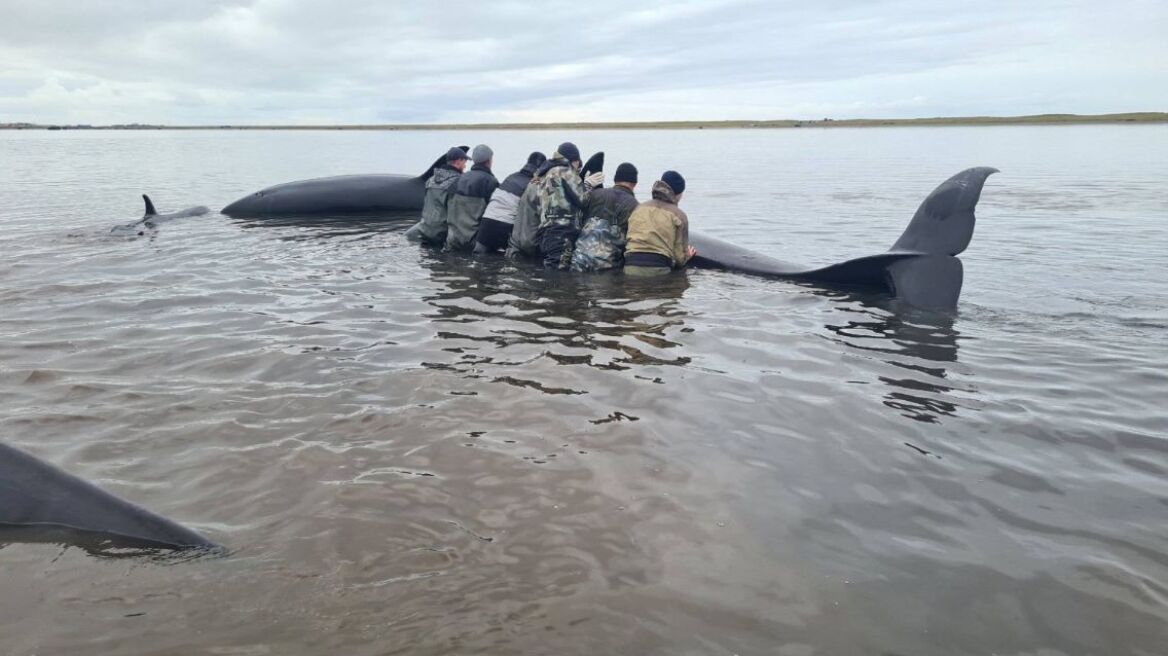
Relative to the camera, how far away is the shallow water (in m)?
4.09

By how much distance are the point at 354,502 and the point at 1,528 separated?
81.3 inches

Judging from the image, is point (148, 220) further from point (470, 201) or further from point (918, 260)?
point (918, 260)

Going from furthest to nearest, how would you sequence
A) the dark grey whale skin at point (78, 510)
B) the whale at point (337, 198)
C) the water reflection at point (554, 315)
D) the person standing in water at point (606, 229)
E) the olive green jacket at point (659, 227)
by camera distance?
the whale at point (337, 198)
the person standing in water at point (606, 229)
the olive green jacket at point (659, 227)
the water reflection at point (554, 315)
the dark grey whale skin at point (78, 510)

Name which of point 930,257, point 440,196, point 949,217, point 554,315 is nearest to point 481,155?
point 440,196

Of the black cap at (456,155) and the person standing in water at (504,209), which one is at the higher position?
the black cap at (456,155)

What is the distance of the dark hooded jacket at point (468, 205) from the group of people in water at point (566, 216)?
20 millimetres

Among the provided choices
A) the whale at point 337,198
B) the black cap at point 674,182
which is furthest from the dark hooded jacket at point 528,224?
the whale at point 337,198

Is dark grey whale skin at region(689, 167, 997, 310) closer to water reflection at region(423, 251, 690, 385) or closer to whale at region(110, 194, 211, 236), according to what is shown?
water reflection at region(423, 251, 690, 385)

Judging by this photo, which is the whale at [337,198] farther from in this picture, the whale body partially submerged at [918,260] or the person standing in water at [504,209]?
the whale body partially submerged at [918,260]

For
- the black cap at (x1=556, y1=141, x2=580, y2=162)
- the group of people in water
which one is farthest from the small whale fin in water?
the black cap at (x1=556, y1=141, x2=580, y2=162)

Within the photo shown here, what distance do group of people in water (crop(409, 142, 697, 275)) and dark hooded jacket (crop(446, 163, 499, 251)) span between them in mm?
20

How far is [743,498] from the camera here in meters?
5.41

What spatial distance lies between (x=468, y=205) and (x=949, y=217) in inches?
358

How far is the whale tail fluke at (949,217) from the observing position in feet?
34.4
